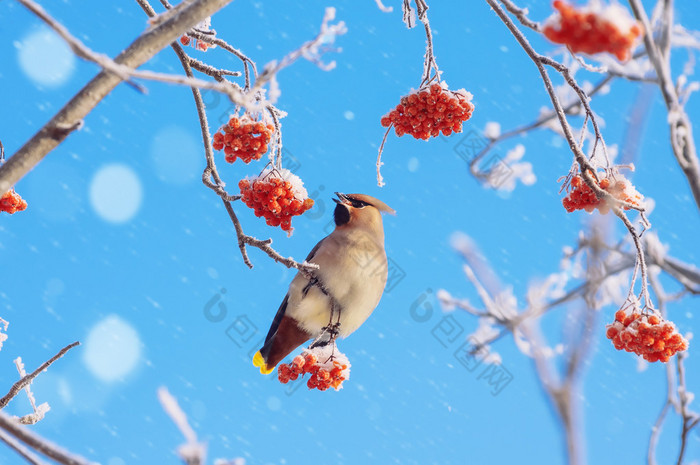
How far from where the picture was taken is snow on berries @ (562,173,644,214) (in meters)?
2.41

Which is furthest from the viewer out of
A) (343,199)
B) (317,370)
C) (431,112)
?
(343,199)

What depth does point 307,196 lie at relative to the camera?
2.66 meters

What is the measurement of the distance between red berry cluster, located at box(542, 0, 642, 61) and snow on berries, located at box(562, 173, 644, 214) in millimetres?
880

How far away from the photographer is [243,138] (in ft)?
8.16

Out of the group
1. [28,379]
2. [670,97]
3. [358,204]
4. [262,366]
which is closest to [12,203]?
[28,379]

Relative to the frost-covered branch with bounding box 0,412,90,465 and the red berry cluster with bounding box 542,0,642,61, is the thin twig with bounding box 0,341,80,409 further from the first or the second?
the red berry cluster with bounding box 542,0,642,61

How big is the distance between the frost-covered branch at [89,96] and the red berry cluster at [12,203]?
1139 millimetres

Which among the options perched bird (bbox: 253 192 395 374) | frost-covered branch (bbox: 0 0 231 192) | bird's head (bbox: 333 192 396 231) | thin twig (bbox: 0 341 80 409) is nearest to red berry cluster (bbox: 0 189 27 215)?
thin twig (bbox: 0 341 80 409)

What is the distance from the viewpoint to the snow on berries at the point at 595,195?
2412mm

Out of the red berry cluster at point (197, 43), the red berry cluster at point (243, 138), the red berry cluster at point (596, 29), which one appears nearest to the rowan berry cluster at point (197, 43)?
the red berry cluster at point (197, 43)

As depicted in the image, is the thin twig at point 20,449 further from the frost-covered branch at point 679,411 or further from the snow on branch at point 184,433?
the frost-covered branch at point 679,411

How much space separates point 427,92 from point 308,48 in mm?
1143

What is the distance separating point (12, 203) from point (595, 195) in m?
2.14

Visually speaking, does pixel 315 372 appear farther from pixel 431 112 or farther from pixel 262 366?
pixel 431 112
